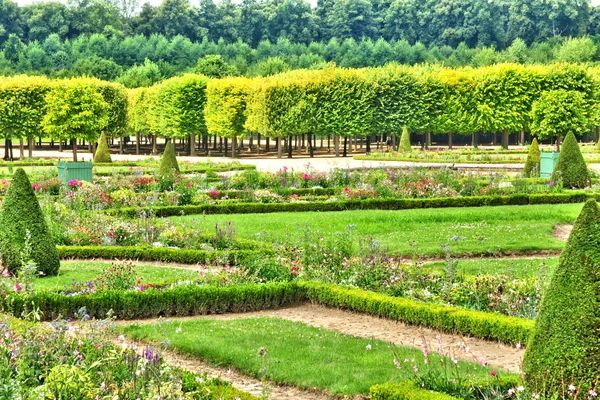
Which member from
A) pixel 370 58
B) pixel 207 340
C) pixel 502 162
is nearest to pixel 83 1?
pixel 370 58

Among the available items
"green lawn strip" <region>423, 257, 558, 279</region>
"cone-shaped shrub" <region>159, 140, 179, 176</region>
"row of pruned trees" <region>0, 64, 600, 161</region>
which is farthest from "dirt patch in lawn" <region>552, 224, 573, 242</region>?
"row of pruned trees" <region>0, 64, 600, 161</region>

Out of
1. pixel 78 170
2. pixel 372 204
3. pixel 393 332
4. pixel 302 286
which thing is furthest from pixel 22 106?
pixel 393 332

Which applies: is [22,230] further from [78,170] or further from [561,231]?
[78,170]

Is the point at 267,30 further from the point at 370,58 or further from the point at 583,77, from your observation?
the point at 583,77

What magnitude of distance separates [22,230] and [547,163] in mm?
20753

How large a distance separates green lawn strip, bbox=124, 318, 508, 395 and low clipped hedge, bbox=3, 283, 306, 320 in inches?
21.8

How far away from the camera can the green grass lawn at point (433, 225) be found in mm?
15078

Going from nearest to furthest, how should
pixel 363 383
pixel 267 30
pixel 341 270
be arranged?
pixel 363 383 < pixel 341 270 < pixel 267 30

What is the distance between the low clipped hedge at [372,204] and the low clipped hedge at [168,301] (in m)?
8.61

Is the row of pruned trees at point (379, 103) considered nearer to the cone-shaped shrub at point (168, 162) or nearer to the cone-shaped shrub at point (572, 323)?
the cone-shaped shrub at point (168, 162)

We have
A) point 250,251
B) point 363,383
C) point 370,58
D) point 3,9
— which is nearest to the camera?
point 363,383

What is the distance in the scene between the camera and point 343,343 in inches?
351

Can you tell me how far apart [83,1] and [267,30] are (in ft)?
93.5

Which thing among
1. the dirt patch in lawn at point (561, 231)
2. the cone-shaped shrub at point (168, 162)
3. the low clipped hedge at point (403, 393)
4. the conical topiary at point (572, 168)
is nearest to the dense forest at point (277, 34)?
the cone-shaped shrub at point (168, 162)
